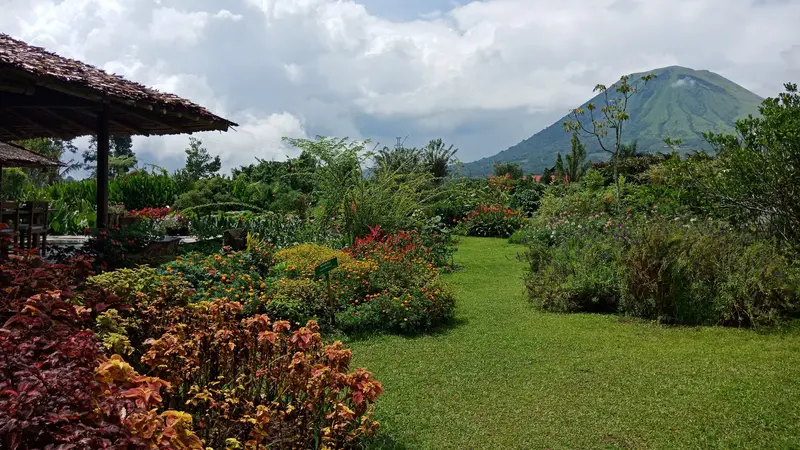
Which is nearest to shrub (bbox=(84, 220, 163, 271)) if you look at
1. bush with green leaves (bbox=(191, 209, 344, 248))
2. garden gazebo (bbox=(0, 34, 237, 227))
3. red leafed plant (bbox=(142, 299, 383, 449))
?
garden gazebo (bbox=(0, 34, 237, 227))

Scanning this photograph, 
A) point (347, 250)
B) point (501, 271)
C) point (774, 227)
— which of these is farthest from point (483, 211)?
point (774, 227)

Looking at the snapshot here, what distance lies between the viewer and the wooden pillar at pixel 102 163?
340 inches

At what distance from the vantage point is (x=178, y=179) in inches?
855

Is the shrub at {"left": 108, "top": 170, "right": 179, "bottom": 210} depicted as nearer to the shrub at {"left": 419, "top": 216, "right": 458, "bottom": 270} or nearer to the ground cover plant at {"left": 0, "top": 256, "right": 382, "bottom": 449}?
the shrub at {"left": 419, "top": 216, "right": 458, "bottom": 270}

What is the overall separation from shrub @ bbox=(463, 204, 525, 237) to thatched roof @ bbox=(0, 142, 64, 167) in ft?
35.2

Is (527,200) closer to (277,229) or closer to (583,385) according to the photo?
(277,229)

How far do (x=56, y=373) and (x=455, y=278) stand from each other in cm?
772

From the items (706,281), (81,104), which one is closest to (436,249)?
(706,281)

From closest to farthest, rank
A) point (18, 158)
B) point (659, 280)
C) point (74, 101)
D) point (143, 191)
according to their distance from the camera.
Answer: point (659, 280) → point (74, 101) → point (18, 158) → point (143, 191)

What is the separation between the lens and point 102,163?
8844mm

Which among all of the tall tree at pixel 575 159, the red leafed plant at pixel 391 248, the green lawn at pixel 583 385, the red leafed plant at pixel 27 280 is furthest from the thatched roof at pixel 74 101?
the tall tree at pixel 575 159

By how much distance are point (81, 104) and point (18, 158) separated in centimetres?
527

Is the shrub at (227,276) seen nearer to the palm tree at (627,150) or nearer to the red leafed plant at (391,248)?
the red leafed plant at (391,248)

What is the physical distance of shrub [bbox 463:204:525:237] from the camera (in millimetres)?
16344
